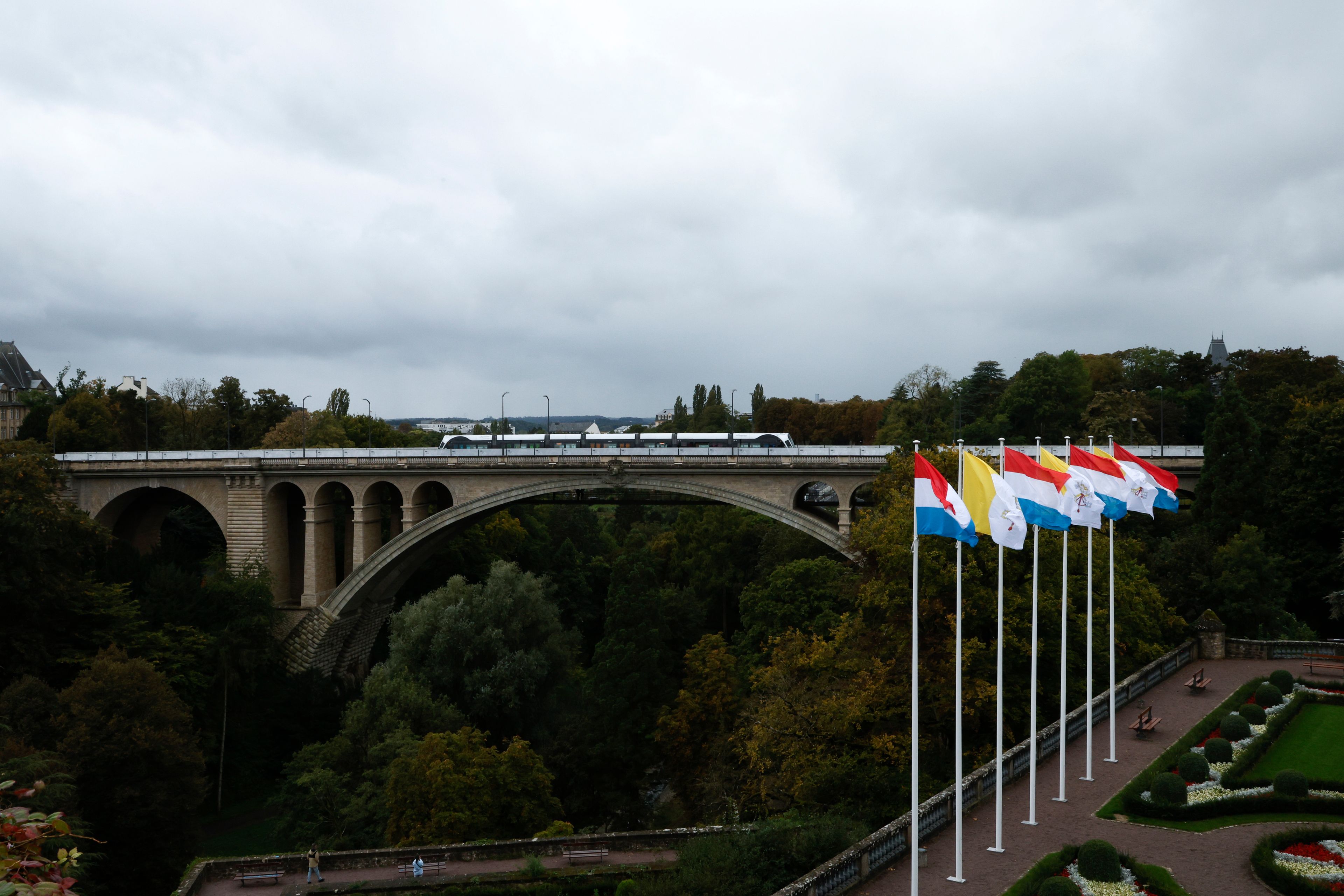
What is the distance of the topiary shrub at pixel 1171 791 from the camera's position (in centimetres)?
1842

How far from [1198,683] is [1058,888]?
16.0 metres

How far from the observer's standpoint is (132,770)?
27.2 metres

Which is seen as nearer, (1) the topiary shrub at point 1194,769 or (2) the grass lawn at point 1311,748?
(1) the topiary shrub at point 1194,769

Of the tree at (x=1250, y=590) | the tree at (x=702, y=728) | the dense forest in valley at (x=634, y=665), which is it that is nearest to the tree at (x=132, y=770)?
the dense forest in valley at (x=634, y=665)

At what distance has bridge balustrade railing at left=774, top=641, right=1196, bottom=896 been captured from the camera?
15219 millimetres

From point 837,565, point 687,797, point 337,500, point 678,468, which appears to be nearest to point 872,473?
point 837,565

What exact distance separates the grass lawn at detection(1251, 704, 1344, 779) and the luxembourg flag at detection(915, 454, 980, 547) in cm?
1133

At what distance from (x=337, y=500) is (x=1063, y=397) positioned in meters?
43.1

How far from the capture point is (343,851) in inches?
902

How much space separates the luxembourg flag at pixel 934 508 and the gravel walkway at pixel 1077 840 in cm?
593

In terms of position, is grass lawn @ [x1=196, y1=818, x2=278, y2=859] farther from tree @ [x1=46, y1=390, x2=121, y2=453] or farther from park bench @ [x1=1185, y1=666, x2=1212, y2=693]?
tree @ [x1=46, y1=390, x2=121, y2=453]

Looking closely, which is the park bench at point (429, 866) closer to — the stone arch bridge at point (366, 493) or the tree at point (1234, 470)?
the stone arch bridge at point (366, 493)

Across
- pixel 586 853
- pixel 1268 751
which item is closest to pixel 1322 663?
pixel 1268 751

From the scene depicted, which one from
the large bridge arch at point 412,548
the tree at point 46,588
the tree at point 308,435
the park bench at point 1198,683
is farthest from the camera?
the tree at point 308,435
